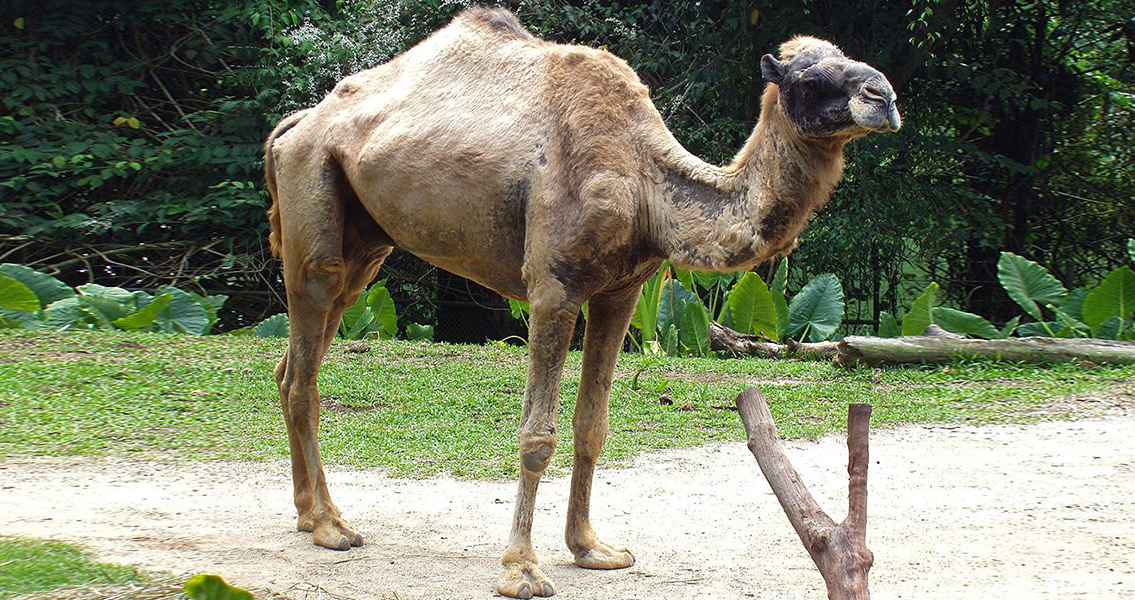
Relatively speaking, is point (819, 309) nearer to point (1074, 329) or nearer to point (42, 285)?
point (1074, 329)

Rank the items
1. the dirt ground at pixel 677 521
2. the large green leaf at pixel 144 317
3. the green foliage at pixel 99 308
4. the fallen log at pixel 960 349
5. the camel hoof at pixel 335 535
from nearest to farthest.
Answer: the dirt ground at pixel 677 521, the camel hoof at pixel 335 535, the fallen log at pixel 960 349, the green foliage at pixel 99 308, the large green leaf at pixel 144 317

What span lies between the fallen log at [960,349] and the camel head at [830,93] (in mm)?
5756

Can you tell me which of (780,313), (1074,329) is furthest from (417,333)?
(1074,329)

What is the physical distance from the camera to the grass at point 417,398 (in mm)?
7082

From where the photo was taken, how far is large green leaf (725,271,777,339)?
10.9 metres

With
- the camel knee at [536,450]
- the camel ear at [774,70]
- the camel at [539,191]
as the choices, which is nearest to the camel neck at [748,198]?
the camel at [539,191]

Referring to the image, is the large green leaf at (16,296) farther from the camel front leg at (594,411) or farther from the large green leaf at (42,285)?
the camel front leg at (594,411)

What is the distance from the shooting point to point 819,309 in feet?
37.4

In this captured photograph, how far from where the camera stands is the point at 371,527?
5379 mm

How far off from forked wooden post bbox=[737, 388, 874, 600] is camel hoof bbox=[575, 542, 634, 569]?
147 cm

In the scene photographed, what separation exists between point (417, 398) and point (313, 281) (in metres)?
3.52

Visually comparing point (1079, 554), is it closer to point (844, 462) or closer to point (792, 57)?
point (844, 462)

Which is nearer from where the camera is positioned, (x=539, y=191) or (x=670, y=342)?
(x=539, y=191)

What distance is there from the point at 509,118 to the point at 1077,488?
3.65 meters
